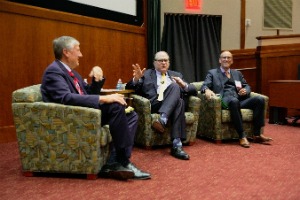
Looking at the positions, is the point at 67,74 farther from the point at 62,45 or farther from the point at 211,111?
the point at 211,111

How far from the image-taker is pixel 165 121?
3.49 metres

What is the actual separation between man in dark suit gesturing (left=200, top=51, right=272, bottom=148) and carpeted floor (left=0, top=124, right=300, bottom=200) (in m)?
0.39

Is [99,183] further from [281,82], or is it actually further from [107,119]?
[281,82]

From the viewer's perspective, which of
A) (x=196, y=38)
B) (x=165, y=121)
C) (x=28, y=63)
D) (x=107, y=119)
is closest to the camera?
(x=107, y=119)

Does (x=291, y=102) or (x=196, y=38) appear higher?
(x=196, y=38)

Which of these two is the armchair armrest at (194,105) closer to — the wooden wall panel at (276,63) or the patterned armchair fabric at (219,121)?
the patterned armchair fabric at (219,121)

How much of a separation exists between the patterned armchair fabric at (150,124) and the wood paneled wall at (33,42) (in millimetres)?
1164

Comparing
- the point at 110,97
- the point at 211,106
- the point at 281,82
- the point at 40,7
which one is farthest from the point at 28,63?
the point at 281,82

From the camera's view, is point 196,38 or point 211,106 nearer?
point 211,106

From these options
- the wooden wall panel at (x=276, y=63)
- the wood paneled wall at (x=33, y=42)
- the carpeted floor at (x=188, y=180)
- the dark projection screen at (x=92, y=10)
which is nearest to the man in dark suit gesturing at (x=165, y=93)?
the carpeted floor at (x=188, y=180)

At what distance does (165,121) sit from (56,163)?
119cm

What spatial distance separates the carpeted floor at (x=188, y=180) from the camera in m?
2.32

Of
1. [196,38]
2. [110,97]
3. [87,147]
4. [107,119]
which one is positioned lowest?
[87,147]

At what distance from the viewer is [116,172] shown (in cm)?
263
